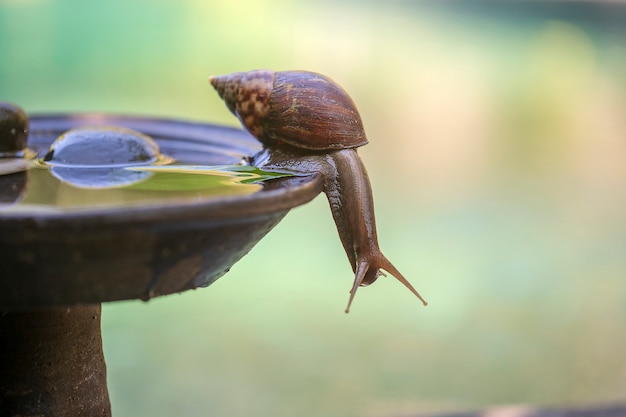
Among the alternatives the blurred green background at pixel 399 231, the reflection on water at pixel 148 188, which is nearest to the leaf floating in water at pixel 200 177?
the reflection on water at pixel 148 188

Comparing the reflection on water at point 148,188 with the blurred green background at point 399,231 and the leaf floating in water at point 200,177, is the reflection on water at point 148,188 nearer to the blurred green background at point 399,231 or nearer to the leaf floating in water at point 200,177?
the leaf floating in water at point 200,177

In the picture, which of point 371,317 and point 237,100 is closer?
point 237,100

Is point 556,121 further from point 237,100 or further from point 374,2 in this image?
point 237,100

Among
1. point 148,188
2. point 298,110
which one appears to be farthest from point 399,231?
point 148,188

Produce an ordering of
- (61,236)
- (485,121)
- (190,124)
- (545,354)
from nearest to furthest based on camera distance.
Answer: (61,236) < (190,124) < (545,354) < (485,121)

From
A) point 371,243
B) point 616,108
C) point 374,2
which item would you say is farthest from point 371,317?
point 374,2

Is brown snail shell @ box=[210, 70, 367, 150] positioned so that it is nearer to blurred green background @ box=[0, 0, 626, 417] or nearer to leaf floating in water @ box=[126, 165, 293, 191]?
leaf floating in water @ box=[126, 165, 293, 191]

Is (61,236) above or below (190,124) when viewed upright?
above
